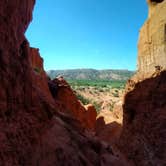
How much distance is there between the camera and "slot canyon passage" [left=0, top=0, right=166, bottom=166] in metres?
8.04

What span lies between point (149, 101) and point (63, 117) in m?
5.26

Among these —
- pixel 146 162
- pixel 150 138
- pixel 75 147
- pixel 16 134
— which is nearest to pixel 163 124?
pixel 150 138

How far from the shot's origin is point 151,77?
1251 centimetres

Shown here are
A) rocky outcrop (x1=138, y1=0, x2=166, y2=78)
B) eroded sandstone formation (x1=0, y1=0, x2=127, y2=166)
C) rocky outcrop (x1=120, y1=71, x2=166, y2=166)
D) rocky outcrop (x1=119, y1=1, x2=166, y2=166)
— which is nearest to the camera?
eroded sandstone formation (x1=0, y1=0, x2=127, y2=166)

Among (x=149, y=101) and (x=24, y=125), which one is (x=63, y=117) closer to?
(x=24, y=125)

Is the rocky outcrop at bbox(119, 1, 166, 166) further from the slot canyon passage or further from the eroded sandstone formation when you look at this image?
the eroded sandstone formation

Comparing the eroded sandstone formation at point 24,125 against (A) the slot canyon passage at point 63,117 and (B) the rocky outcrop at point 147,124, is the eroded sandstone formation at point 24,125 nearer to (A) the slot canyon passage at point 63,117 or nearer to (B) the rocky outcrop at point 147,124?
(A) the slot canyon passage at point 63,117

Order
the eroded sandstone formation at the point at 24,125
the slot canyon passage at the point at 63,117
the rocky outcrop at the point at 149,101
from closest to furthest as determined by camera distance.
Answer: the eroded sandstone formation at the point at 24,125
the slot canyon passage at the point at 63,117
the rocky outcrop at the point at 149,101

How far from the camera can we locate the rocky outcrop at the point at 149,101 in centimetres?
1113

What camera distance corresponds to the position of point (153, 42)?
508 inches

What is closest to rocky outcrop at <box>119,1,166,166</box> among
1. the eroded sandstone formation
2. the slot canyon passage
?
the slot canyon passage

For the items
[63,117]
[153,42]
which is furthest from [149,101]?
[63,117]

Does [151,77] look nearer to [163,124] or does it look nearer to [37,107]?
[163,124]

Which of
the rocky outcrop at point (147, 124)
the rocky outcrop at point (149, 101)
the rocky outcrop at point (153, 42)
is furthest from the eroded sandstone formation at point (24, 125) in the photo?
the rocky outcrop at point (153, 42)
